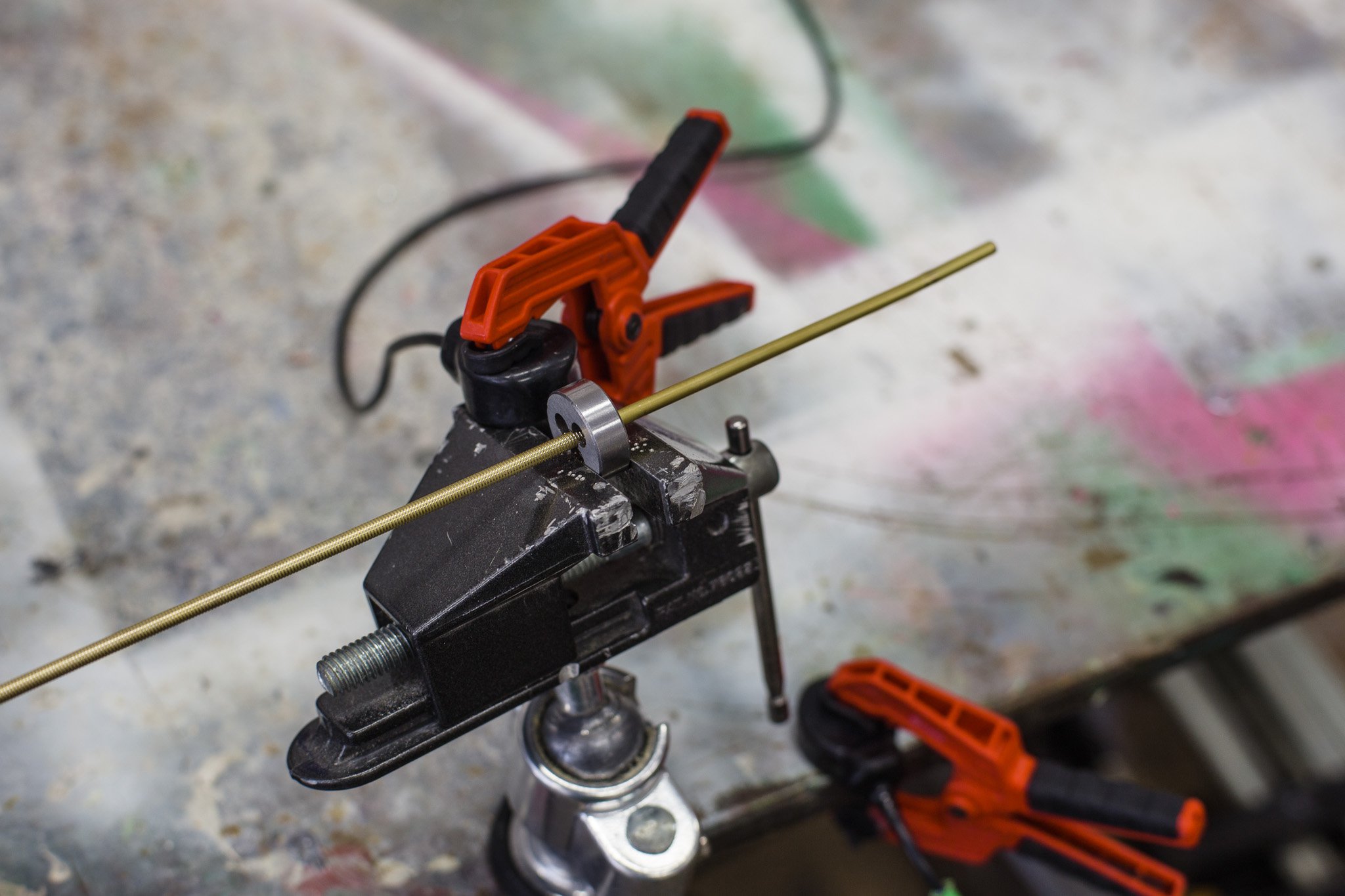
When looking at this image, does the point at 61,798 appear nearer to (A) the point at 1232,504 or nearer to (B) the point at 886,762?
(B) the point at 886,762

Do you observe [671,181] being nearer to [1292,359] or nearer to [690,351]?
[690,351]

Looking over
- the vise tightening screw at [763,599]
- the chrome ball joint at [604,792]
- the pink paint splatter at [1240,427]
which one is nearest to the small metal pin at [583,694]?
the chrome ball joint at [604,792]

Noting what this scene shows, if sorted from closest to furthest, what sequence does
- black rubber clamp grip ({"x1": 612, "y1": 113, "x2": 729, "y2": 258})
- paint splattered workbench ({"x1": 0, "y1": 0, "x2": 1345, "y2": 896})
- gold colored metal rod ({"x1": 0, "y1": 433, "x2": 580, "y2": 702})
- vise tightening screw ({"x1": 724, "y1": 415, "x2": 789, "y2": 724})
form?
1. gold colored metal rod ({"x1": 0, "y1": 433, "x2": 580, "y2": 702})
2. vise tightening screw ({"x1": 724, "y1": 415, "x2": 789, "y2": 724})
3. black rubber clamp grip ({"x1": 612, "y1": 113, "x2": 729, "y2": 258})
4. paint splattered workbench ({"x1": 0, "y1": 0, "x2": 1345, "y2": 896})

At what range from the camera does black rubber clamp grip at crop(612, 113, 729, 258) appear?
2.65ft

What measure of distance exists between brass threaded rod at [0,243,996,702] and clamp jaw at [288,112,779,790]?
20mm

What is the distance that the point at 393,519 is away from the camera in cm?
59

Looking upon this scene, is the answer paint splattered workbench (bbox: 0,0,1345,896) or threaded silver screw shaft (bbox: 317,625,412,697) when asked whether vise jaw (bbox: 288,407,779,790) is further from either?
paint splattered workbench (bbox: 0,0,1345,896)

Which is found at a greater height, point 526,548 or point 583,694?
point 526,548

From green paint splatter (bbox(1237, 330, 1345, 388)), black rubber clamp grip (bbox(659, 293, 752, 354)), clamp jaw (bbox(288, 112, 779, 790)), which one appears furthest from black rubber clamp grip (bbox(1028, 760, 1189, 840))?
green paint splatter (bbox(1237, 330, 1345, 388))

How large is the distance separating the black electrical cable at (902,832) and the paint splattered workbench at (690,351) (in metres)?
0.07

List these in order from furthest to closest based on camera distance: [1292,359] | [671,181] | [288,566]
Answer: [1292,359] < [671,181] < [288,566]

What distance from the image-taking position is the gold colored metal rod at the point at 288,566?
557mm

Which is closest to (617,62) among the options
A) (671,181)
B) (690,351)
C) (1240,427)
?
(690,351)

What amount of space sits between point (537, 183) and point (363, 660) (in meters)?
0.78
